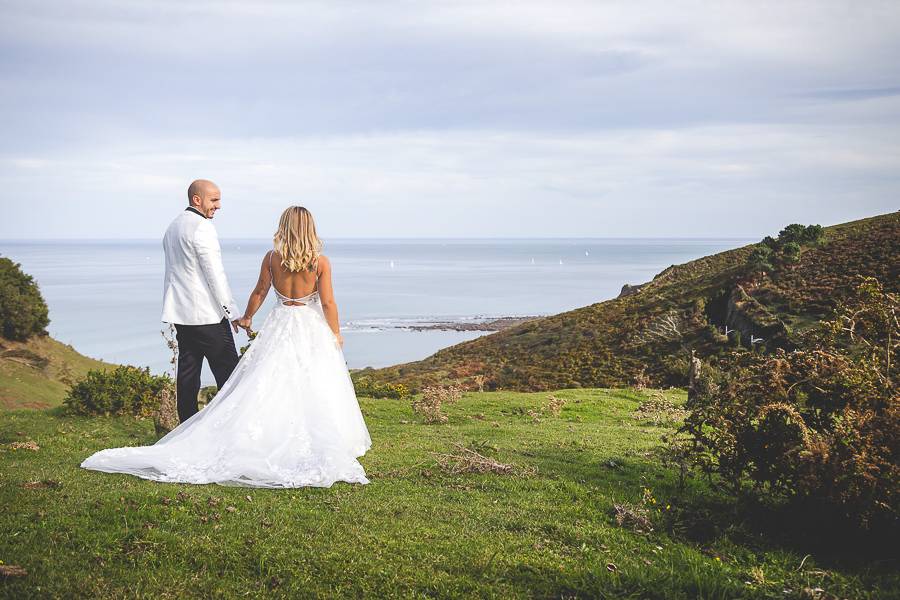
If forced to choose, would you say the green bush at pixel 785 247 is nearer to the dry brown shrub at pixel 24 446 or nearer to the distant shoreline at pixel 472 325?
the dry brown shrub at pixel 24 446

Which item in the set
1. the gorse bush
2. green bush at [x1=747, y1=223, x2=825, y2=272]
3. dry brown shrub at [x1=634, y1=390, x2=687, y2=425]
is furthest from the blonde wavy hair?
green bush at [x1=747, y1=223, x2=825, y2=272]

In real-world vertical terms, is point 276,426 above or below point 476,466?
above

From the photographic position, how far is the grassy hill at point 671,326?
2316 cm

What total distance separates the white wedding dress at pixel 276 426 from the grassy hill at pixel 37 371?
11.8 meters

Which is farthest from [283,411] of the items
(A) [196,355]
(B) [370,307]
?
(B) [370,307]

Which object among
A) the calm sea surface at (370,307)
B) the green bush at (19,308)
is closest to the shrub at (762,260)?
the calm sea surface at (370,307)

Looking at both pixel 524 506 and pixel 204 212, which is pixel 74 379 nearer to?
pixel 204 212

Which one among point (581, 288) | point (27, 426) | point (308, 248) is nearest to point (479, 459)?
point (308, 248)

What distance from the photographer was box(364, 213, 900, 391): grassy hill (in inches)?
912

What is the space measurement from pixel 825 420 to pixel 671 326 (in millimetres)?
20865

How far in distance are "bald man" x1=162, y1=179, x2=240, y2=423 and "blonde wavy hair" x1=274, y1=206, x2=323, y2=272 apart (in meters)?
0.88

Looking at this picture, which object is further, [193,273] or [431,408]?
[431,408]

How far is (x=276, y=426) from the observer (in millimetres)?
7738

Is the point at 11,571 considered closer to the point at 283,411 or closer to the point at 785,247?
the point at 283,411
